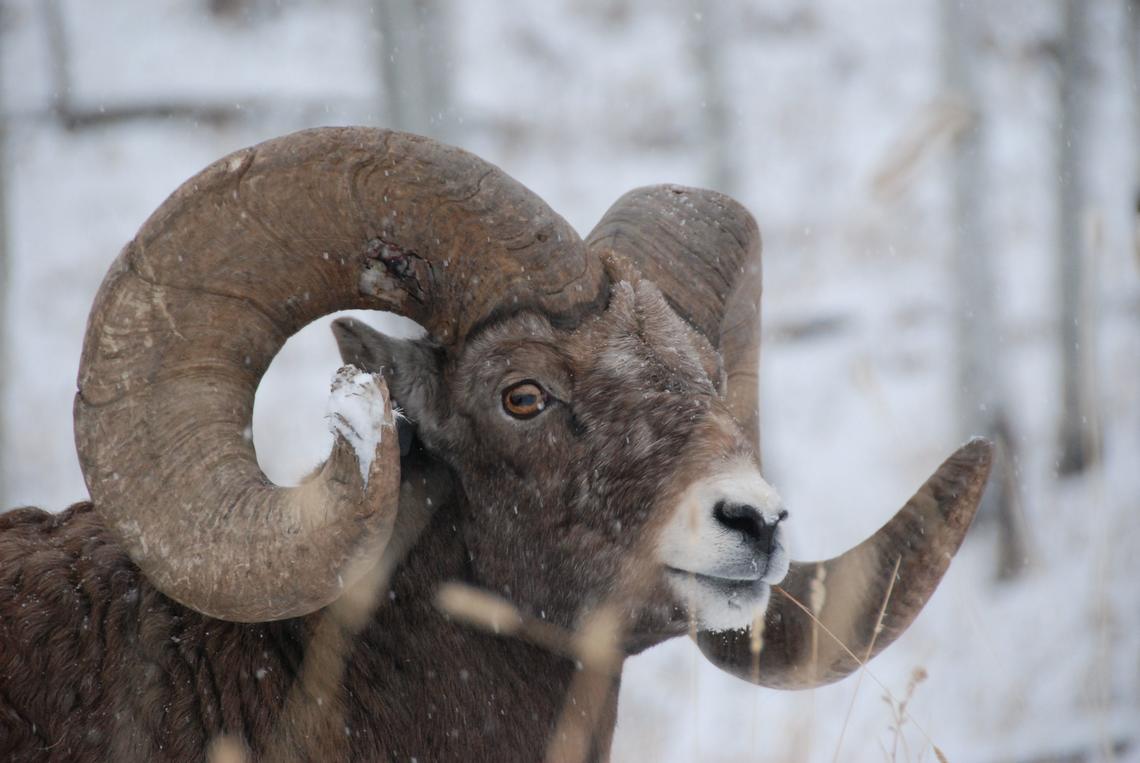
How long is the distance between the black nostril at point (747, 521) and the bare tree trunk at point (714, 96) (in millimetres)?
13440

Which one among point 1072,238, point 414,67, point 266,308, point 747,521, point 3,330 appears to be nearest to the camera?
point 747,521

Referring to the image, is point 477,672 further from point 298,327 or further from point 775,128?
point 775,128

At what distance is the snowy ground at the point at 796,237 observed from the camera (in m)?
11.0

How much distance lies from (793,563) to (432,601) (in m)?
1.69

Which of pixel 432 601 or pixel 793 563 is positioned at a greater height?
pixel 432 601

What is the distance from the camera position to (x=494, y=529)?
4.26m

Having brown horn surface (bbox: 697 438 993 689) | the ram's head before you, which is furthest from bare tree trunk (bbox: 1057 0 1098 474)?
the ram's head

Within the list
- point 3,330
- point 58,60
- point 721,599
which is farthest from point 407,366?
point 58,60

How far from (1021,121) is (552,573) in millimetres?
29319

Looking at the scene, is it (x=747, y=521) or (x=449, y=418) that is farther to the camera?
(x=449, y=418)

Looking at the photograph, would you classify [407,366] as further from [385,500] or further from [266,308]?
[385,500]

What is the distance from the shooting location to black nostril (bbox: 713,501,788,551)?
361 centimetres

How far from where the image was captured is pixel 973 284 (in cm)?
1594

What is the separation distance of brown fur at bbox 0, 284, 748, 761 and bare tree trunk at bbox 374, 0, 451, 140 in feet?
22.1
